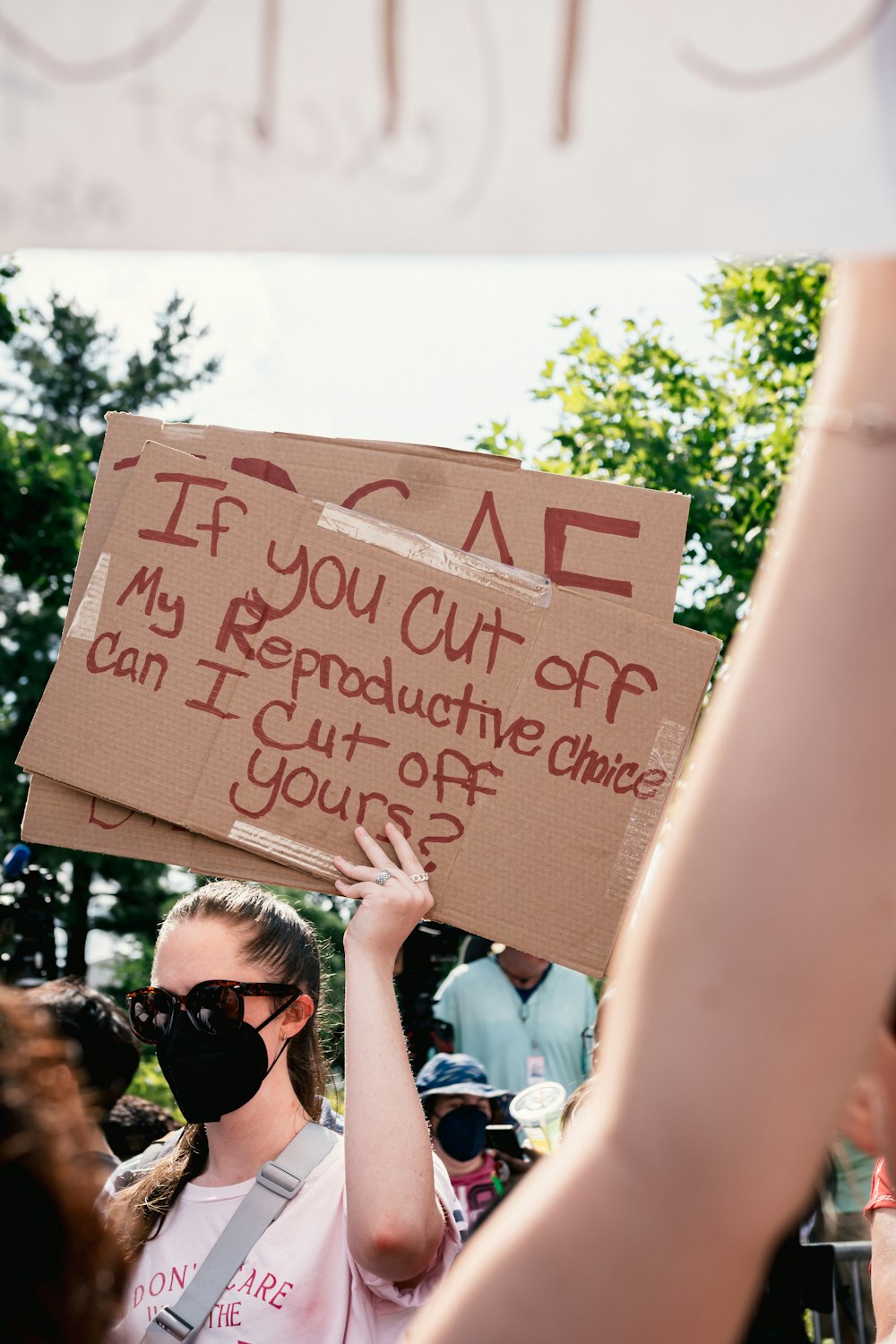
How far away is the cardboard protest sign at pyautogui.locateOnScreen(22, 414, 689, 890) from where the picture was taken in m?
2.26

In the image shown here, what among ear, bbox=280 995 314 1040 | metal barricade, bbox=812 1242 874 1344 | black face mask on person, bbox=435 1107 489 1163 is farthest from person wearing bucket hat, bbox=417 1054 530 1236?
ear, bbox=280 995 314 1040

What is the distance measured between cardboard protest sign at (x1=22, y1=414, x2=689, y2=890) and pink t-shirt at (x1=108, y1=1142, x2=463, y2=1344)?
0.63m

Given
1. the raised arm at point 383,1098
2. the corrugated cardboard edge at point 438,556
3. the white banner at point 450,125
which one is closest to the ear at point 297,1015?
the raised arm at point 383,1098

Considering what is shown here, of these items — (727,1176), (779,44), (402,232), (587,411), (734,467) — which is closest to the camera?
(727,1176)

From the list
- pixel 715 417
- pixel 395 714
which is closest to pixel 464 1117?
pixel 395 714

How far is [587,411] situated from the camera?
1191 cm

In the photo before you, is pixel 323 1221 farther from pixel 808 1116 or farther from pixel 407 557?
pixel 808 1116

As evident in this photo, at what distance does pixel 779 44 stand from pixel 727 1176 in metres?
0.69

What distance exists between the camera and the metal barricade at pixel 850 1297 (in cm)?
478

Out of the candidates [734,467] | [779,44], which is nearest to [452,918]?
[779,44]

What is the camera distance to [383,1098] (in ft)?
6.72

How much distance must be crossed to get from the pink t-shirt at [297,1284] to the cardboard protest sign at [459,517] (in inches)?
24.8

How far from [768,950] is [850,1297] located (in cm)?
516

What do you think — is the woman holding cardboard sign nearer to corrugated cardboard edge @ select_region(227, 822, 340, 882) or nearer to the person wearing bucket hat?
corrugated cardboard edge @ select_region(227, 822, 340, 882)
